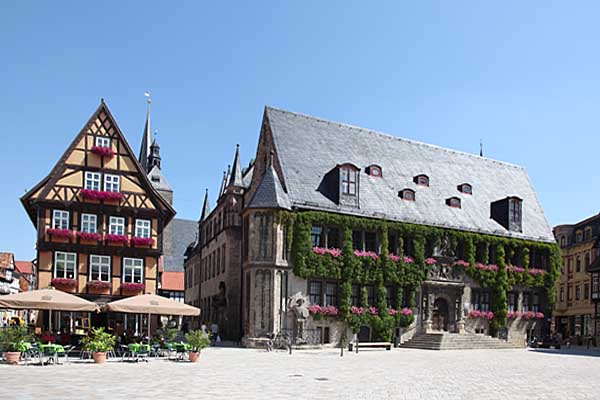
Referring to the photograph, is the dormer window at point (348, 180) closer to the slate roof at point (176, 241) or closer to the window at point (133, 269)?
the window at point (133, 269)

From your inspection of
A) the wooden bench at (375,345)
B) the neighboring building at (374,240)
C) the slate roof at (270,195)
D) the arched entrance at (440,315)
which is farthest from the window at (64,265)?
the arched entrance at (440,315)

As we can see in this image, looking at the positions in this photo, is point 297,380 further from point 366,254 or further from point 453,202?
point 453,202

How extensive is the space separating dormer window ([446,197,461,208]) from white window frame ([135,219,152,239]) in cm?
2176

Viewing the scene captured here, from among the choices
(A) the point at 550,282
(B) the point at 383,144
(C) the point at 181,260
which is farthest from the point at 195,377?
(C) the point at 181,260

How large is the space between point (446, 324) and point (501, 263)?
6.53m

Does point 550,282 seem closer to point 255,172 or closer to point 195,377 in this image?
point 255,172

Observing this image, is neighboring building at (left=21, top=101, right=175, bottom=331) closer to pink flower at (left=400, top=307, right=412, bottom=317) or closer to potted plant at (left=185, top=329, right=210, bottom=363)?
potted plant at (left=185, top=329, right=210, bottom=363)

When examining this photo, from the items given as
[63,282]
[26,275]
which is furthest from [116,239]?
[26,275]

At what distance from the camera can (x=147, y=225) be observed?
121ft

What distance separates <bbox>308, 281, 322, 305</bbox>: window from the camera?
38.4 m

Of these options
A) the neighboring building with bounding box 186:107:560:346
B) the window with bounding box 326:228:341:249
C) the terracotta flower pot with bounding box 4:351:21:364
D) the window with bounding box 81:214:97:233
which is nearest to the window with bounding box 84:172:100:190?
the window with bounding box 81:214:97:233

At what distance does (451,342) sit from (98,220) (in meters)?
22.8

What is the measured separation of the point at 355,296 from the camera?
40062 millimetres

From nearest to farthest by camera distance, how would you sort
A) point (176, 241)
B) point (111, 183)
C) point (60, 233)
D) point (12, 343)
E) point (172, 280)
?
1. point (12, 343)
2. point (60, 233)
3. point (111, 183)
4. point (172, 280)
5. point (176, 241)
